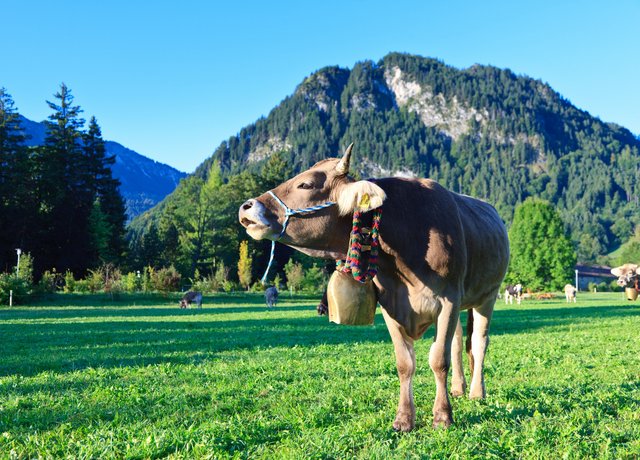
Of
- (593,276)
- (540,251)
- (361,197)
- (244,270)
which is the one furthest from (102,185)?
(593,276)

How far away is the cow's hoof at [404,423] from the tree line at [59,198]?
52.3 m

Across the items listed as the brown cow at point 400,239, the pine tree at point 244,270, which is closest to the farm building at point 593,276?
the pine tree at point 244,270

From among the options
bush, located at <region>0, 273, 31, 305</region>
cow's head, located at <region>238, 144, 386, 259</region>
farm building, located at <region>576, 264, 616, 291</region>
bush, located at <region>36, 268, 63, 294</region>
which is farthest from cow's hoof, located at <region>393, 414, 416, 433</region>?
farm building, located at <region>576, 264, 616, 291</region>

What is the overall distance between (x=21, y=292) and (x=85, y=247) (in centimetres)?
2294

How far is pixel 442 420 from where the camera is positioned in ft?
14.7

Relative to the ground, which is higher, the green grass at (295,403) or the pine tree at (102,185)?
the pine tree at (102,185)

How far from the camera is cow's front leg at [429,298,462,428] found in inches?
176

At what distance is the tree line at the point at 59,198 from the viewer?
50500 millimetres

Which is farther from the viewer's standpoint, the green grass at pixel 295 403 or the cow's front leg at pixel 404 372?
the cow's front leg at pixel 404 372

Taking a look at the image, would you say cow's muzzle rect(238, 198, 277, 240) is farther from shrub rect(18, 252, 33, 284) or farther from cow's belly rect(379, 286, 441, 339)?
shrub rect(18, 252, 33, 284)

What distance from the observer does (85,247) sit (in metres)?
53.8

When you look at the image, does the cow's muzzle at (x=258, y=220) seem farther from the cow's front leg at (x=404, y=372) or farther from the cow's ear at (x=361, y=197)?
the cow's front leg at (x=404, y=372)

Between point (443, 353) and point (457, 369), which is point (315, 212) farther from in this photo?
point (457, 369)

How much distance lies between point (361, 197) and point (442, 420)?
6.80 ft
